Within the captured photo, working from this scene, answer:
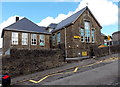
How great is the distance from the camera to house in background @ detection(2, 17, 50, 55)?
1981 centimetres

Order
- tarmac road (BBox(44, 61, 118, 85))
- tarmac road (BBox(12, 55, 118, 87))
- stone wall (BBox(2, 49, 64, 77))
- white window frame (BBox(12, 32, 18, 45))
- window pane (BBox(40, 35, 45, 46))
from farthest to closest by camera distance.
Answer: window pane (BBox(40, 35, 45, 46))
white window frame (BBox(12, 32, 18, 45))
stone wall (BBox(2, 49, 64, 77))
tarmac road (BBox(12, 55, 118, 87))
tarmac road (BBox(44, 61, 118, 85))

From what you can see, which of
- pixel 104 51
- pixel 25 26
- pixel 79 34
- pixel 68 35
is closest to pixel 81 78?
pixel 104 51

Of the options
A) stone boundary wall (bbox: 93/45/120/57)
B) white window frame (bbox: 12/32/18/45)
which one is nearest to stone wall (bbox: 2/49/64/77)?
stone boundary wall (bbox: 93/45/120/57)

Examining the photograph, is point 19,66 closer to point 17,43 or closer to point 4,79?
point 4,79

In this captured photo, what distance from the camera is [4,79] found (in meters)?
6.76

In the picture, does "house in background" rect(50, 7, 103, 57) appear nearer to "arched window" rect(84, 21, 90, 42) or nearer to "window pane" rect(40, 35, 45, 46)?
"arched window" rect(84, 21, 90, 42)

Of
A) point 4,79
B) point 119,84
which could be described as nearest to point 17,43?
point 4,79

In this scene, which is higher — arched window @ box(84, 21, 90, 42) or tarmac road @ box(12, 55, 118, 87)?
arched window @ box(84, 21, 90, 42)

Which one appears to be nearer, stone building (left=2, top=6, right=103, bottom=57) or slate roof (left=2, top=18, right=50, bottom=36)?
stone building (left=2, top=6, right=103, bottom=57)

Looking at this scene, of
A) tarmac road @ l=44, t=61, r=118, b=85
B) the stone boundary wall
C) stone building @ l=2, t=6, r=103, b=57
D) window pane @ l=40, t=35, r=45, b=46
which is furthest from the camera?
window pane @ l=40, t=35, r=45, b=46

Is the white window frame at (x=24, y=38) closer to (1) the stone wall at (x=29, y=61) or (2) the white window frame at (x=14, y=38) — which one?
(2) the white window frame at (x=14, y=38)

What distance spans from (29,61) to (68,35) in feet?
37.8

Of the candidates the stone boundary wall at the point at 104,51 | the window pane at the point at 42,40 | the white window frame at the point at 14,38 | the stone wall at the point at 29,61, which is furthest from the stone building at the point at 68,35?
the stone wall at the point at 29,61

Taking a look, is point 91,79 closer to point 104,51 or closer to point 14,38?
point 104,51
